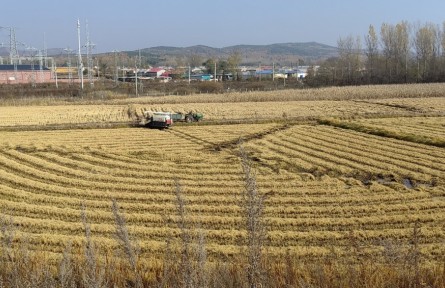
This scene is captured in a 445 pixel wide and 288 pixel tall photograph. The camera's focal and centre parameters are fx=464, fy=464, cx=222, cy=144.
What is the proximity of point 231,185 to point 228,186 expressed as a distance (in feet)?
0.32

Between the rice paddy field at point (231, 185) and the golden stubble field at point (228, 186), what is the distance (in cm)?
3

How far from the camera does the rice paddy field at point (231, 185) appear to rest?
8.52 meters

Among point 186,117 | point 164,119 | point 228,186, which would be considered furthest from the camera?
point 186,117

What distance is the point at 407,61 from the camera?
201 feet

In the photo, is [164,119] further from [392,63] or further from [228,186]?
[392,63]

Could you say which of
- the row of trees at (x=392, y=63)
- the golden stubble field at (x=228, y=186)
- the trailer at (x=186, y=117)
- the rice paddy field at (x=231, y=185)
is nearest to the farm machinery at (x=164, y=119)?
the trailer at (x=186, y=117)

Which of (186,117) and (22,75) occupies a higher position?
(22,75)

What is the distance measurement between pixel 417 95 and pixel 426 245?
1366 inches

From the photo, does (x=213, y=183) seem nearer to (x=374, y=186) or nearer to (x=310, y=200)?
(x=310, y=200)

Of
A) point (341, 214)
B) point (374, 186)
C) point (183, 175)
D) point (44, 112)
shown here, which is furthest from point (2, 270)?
point (44, 112)

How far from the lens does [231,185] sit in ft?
39.9

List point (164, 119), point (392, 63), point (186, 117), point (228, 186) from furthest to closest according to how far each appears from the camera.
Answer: point (392, 63)
point (186, 117)
point (164, 119)
point (228, 186)

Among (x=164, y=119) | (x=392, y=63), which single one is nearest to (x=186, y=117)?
(x=164, y=119)

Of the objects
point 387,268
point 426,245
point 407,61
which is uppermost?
point 407,61
